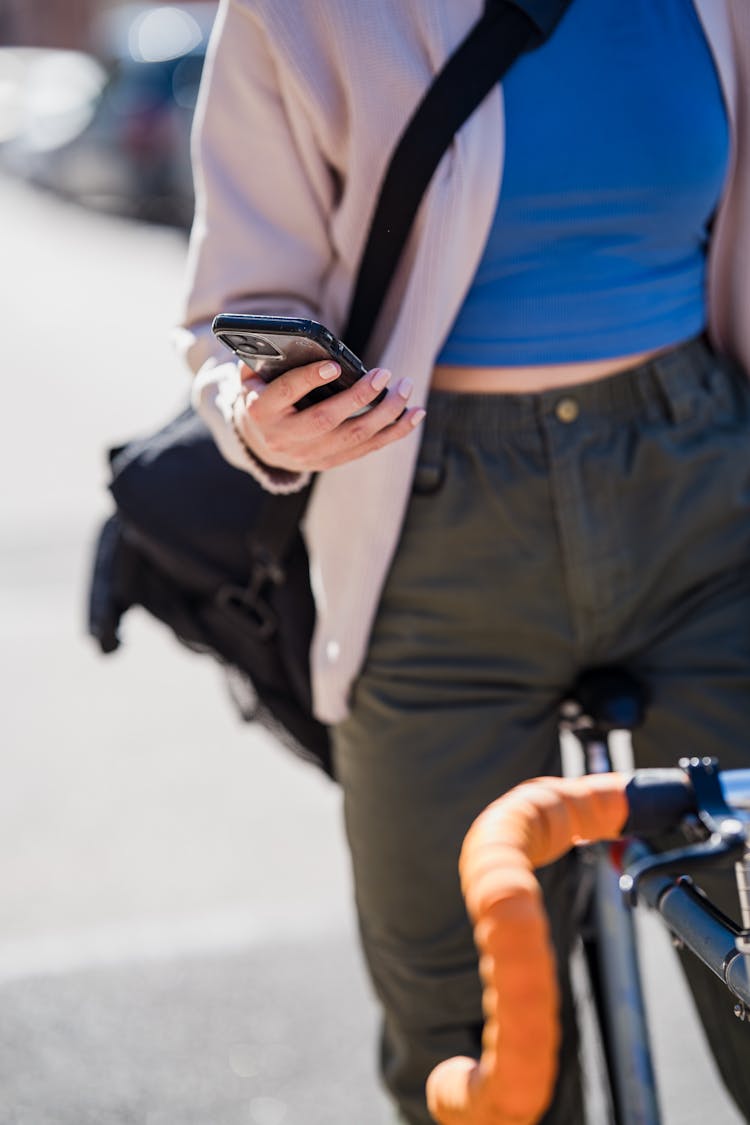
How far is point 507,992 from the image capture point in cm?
99

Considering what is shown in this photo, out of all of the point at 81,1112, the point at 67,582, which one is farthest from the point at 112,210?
the point at 81,1112

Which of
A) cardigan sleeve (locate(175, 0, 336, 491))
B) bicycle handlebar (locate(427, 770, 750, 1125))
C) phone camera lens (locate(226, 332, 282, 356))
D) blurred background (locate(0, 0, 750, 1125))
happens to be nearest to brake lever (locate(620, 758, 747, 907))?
bicycle handlebar (locate(427, 770, 750, 1125))

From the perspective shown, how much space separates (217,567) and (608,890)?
67 cm

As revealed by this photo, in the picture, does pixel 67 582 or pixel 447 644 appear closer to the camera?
pixel 447 644

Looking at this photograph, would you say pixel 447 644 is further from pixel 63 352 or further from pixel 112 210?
pixel 112 210

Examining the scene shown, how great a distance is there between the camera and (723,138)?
174 centimetres

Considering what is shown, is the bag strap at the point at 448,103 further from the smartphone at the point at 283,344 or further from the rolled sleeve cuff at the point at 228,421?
the smartphone at the point at 283,344

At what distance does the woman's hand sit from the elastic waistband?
0.26 metres

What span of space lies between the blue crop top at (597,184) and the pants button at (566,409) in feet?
0.17

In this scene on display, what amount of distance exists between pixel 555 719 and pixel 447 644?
19 cm

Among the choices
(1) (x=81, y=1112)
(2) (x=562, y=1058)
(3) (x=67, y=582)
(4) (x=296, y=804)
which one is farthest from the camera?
(3) (x=67, y=582)

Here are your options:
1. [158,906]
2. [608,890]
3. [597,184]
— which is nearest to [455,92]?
[597,184]

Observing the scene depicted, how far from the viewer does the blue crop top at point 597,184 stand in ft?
5.49

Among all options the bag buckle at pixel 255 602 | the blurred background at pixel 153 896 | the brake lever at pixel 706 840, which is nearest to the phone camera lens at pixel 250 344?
the brake lever at pixel 706 840
